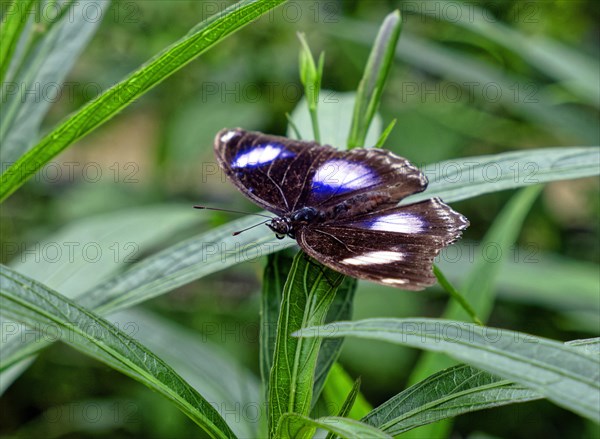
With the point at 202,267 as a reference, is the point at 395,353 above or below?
above

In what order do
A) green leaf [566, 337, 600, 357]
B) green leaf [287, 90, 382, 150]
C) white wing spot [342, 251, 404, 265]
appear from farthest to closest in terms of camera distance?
green leaf [287, 90, 382, 150]
white wing spot [342, 251, 404, 265]
green leaf [566, 337, 600, 357]

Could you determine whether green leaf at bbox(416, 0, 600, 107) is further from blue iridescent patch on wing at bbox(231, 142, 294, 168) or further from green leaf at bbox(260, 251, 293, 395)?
green leaf at bbox(260, 251, 293, 395)

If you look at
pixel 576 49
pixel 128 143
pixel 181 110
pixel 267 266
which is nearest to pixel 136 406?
pixel 181 110

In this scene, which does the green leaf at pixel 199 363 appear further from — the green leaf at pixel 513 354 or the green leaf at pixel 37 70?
the green leaf at pixel 513 354

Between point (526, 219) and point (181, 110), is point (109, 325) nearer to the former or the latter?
point (181, 110)

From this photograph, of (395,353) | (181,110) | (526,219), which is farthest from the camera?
(526,219)

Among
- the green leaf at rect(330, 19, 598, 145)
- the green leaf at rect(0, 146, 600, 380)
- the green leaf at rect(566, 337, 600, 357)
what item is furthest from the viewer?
the green leaf at rect(330, 19, 598, 145)

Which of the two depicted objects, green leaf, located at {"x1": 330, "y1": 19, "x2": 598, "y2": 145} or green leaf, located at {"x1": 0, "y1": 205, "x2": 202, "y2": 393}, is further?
green leaf, located at {"x1": 330, "y1": 19, "x2": 598, "y2": 145}

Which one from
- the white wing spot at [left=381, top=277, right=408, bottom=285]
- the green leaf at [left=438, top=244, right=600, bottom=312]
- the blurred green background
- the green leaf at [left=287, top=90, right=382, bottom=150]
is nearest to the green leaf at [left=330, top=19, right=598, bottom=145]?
the blurred green background
